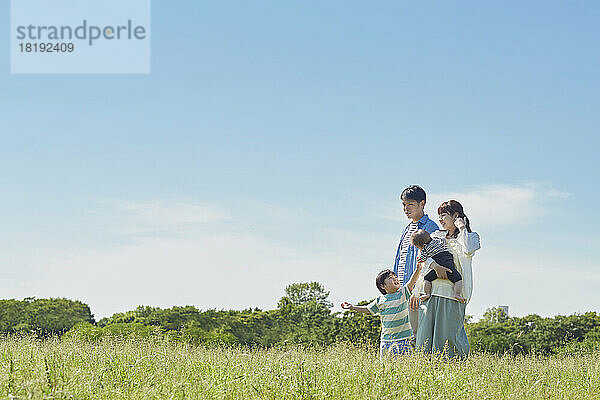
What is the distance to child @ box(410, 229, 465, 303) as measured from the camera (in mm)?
8094

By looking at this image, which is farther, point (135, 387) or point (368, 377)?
point (368, 377)

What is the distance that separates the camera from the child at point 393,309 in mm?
8102

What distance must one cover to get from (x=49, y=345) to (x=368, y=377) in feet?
14.8

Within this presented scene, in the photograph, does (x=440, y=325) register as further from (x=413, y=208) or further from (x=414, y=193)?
(x=414, y=193)

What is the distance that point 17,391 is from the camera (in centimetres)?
469

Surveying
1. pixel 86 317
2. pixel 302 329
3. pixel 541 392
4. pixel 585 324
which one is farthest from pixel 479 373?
pixel 86 317

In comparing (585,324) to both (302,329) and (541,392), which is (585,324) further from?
(541,392)

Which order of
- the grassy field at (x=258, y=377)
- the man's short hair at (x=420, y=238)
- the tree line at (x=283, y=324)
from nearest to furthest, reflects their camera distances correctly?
1. the grassy field at (x=258, y=377)
2. the man's short hair at (x=420, y=238)
3. the tree line at (x=283, y=324)

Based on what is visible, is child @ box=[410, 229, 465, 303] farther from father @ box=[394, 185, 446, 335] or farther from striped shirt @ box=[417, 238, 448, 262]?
father @ box=[394, 185, 446, 335]

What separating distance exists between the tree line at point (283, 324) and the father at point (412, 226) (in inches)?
283

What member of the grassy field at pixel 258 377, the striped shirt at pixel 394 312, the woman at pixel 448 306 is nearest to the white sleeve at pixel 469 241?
the woman at pixel 448 306

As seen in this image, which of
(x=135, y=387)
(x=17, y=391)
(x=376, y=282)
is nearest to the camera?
(x=17, y=391)

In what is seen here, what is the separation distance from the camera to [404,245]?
8734 millimetres

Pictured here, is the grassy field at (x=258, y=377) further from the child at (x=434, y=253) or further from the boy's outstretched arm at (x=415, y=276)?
the boy's outstretched arm at (x=415, y=276)
